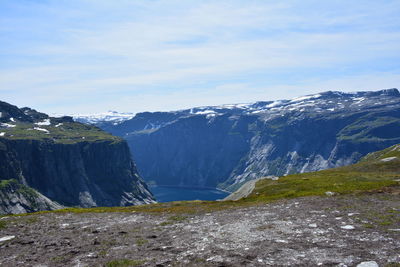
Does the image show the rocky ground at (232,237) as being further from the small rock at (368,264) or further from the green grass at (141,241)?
the small rock at (368,264)

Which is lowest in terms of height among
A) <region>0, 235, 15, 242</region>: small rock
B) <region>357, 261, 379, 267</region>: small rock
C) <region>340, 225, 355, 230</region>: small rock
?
<region>0, 235, 15, 242</region>: small rock

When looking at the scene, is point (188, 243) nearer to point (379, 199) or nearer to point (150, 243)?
point (150, 243)

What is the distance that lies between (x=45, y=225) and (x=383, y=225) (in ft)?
113

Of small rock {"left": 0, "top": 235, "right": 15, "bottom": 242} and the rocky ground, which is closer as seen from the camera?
the rocky ground

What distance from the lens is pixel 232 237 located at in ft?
84.4

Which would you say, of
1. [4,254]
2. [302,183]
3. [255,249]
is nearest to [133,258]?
[255,249]

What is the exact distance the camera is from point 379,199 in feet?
Answer: 116

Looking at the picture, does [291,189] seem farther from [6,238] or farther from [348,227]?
[6,238]

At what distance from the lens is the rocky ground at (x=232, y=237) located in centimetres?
2067

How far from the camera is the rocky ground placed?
2067cm

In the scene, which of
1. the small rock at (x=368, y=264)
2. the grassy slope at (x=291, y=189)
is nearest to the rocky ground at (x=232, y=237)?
the small rock at (x=368, y=264)

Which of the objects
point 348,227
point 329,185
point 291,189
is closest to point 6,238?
point 348,227

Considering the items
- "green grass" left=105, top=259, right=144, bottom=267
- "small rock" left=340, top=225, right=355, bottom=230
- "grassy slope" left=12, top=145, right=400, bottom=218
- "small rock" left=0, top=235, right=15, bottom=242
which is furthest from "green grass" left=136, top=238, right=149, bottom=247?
"small rock" left=340, top=225, right=355, bottom=230

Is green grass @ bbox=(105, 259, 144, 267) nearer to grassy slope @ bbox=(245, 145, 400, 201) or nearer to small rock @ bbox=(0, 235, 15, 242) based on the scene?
small rock @ bbox=(0, 235, 15, 242)
